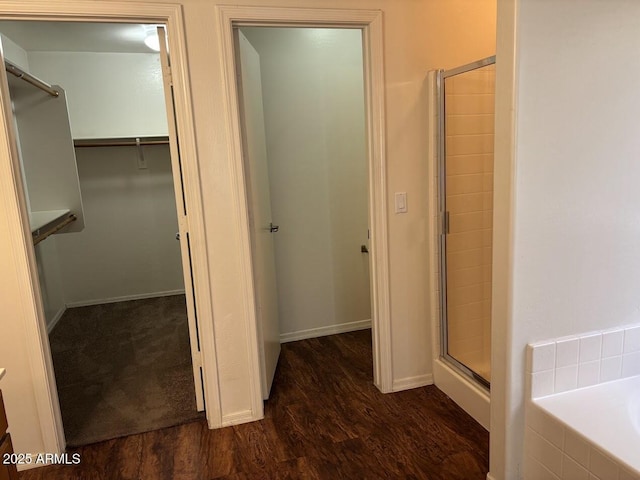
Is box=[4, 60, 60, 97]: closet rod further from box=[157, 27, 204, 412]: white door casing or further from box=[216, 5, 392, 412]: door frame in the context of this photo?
box=[216, 5, 392, 412]: door frame

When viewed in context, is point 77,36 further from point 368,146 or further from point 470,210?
point 470,210

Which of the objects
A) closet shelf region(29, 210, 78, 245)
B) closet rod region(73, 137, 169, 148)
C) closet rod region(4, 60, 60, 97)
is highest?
closet rod region(4, 60, 60, 97)

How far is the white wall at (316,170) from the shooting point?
3.36 m

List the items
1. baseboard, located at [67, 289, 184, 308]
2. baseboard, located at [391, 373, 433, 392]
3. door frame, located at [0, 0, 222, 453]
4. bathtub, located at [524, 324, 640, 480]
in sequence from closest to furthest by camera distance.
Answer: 1. bathtub, located at [524, 324, 640, 480]
2. door frame, located at [0, 0, 222, 453]
3. baseboard, located at [391, 373, 433, 392]
4. baseboard, located at [67, 289, 184, 308]

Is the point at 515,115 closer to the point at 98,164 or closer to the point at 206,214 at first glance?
the point at 206,214

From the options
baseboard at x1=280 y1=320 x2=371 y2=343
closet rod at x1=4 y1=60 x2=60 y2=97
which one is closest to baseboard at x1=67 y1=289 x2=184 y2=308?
baseboard at x1=280 y1=320 x2=371 y2=343

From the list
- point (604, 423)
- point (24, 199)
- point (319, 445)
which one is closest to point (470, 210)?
point (604, 423)

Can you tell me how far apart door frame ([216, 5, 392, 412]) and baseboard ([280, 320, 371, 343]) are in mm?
963

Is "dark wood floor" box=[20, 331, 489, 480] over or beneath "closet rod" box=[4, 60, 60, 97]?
beneath

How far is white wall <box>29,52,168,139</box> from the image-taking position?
174 inches

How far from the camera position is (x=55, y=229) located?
3229 millimetres

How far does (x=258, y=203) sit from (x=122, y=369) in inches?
66.5

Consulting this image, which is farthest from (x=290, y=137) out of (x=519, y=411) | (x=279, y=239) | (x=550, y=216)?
(x=519, y=411)

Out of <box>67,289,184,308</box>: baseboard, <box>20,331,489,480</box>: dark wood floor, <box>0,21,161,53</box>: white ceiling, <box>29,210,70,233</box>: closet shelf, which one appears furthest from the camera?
<box>67,289,184,308</box>: baseboard
